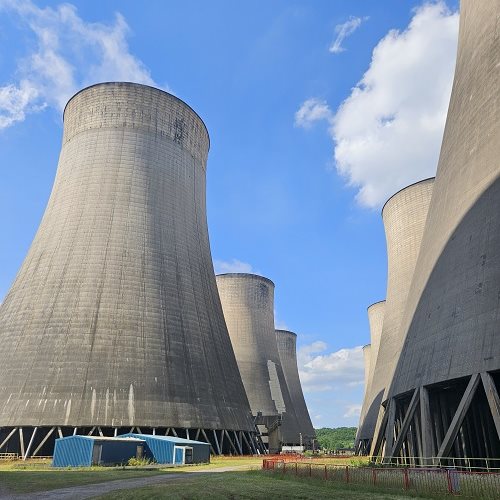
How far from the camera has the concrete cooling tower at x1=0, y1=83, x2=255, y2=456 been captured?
22.2 m

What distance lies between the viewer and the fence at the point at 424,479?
8.91m

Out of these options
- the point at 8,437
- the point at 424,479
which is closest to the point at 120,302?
the point at 8,437

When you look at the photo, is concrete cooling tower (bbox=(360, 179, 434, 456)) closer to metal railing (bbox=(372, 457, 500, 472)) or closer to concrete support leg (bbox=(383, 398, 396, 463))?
concrete support leg (bbox=(383, 398, 396, 463))

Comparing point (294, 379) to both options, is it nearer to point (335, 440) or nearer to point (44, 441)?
point (44, 441)

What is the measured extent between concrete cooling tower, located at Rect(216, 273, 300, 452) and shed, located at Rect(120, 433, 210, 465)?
71.6ft

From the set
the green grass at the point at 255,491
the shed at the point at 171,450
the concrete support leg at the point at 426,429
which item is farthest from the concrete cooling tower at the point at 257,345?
the green grass at the point at 255,491

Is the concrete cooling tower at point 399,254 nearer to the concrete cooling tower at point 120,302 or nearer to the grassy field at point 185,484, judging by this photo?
the concrete cooling tower at point 120,302

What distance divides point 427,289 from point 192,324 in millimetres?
12398

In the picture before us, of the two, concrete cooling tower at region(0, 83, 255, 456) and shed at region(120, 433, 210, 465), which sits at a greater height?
concrete cooling tower at region(0, 83, 255, 456)

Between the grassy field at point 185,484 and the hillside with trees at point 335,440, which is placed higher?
the hillside with trees at point 335,440

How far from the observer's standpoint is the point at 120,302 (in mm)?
23891

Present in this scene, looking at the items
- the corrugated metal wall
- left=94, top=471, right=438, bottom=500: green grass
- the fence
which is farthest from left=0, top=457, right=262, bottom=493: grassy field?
the fence

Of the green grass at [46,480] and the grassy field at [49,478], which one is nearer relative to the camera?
the green grass at [46,480]

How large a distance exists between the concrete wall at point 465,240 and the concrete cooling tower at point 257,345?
27.3 meters
